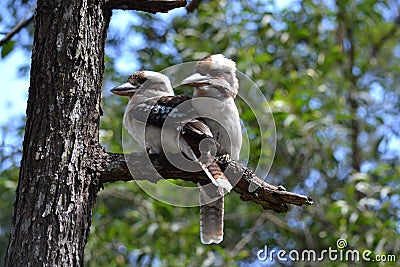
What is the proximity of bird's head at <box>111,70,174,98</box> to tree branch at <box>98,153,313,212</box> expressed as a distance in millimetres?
641

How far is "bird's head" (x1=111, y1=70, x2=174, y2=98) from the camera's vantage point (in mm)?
2648

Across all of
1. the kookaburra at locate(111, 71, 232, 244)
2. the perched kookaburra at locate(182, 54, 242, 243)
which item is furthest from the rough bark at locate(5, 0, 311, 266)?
the perched kookaburra at locate(182, 54, 242, 243)

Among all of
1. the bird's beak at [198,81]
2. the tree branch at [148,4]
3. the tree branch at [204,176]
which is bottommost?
the tree branch at [204,176]

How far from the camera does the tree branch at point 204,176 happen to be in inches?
74.8

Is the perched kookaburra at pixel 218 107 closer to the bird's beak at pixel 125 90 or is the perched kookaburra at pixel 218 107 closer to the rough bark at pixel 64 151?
the bird's beak at pixel 125 90

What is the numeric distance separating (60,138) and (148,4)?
53cm

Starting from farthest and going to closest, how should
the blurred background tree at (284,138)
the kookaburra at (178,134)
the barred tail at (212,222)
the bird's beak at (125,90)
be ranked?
1. the blurred background tree at (284,138)
2. the bird's beak at (125,90)
3. the barred tail at (212,222)
4. the kookaburra at (178,134)

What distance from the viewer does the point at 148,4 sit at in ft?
6.71

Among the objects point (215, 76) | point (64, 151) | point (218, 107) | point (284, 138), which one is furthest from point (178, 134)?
point (284, 138)

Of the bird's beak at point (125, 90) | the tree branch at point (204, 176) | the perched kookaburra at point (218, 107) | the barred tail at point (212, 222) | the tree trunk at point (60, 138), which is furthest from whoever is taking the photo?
the bird's beak at point (125, 90)

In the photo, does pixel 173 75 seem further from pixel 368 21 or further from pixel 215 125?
pixel 368 21

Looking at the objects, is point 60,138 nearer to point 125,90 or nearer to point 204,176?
point 204,176

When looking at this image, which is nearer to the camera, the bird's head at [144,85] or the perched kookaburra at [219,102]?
the perched kookaburra at [219,102]

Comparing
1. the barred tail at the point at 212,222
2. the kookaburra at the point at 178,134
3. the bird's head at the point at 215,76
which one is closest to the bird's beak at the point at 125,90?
the kookaburra at the point at 178,134
